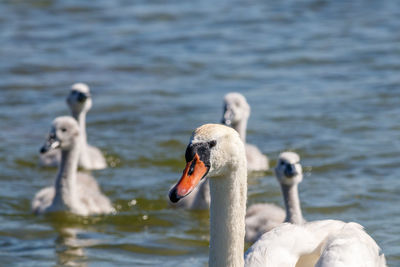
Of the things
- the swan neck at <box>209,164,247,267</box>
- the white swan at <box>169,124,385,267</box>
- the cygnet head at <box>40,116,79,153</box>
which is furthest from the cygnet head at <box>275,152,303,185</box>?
the swan neck at <box>209,164,247,267</box>

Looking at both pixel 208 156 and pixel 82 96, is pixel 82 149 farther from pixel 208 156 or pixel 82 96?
pixel 208 156

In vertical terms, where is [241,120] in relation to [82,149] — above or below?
above

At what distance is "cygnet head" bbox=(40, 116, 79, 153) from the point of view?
1101cm

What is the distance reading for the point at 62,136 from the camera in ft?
36.3

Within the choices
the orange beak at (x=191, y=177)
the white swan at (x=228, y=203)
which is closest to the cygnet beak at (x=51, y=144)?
the white swan at (x=228, y=203)

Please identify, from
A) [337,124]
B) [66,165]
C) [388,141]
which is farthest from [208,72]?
[66,165]

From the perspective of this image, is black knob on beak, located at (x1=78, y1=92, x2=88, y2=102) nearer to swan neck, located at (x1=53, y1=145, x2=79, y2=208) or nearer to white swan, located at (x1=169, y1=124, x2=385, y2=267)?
swan neck, located at (x1=53, y1=145, x2=79, y2=208)

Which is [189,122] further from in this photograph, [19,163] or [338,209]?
[338,209]

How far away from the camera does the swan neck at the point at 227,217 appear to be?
224 inches

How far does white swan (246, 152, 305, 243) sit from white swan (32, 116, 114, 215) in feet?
6.59

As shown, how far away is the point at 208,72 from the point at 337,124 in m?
3.99

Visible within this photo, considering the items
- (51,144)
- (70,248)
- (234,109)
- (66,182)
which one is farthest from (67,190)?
(234,109)

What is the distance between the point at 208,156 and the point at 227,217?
0.46m

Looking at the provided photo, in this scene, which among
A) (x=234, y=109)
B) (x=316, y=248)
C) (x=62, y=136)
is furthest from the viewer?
(x=234, y=109)
